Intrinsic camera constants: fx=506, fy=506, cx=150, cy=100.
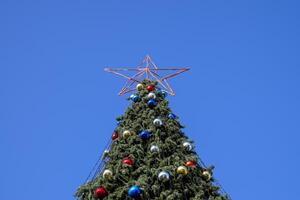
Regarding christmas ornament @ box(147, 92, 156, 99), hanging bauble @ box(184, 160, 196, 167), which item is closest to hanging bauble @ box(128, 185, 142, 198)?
hanging bauble @ box(184, 160, 196, 167)

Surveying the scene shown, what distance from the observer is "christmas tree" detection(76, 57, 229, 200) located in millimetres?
11578

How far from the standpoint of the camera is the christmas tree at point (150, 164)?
11.6m

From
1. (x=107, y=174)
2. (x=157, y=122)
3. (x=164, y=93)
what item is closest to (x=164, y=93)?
(x=164, y=93)

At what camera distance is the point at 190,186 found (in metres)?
12.0

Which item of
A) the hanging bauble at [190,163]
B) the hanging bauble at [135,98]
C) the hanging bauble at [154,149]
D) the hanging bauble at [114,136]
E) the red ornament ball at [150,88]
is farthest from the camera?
the red ornament ball at [150,88]

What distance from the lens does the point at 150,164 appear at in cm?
1249

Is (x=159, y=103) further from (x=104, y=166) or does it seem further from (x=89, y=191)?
(x=89, y=191)

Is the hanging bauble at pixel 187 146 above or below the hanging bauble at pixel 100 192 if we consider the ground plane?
above

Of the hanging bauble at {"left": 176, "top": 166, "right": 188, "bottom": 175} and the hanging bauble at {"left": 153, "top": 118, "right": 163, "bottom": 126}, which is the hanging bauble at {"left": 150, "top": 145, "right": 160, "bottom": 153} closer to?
the hanging bauble at {"left": 176, "top": 166, "right": 188, "bottom": 175}

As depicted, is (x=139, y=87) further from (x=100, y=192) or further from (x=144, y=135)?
(x=100, y=192)

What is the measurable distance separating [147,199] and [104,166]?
7.50ft

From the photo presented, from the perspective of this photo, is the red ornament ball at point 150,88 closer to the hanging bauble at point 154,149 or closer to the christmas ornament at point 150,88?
the christmas ornament at point 150,88

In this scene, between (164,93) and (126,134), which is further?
(164,93)

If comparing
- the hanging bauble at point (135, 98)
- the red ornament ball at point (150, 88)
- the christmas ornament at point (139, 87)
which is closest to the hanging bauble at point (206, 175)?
the hanging bauble at point (135, 98)
